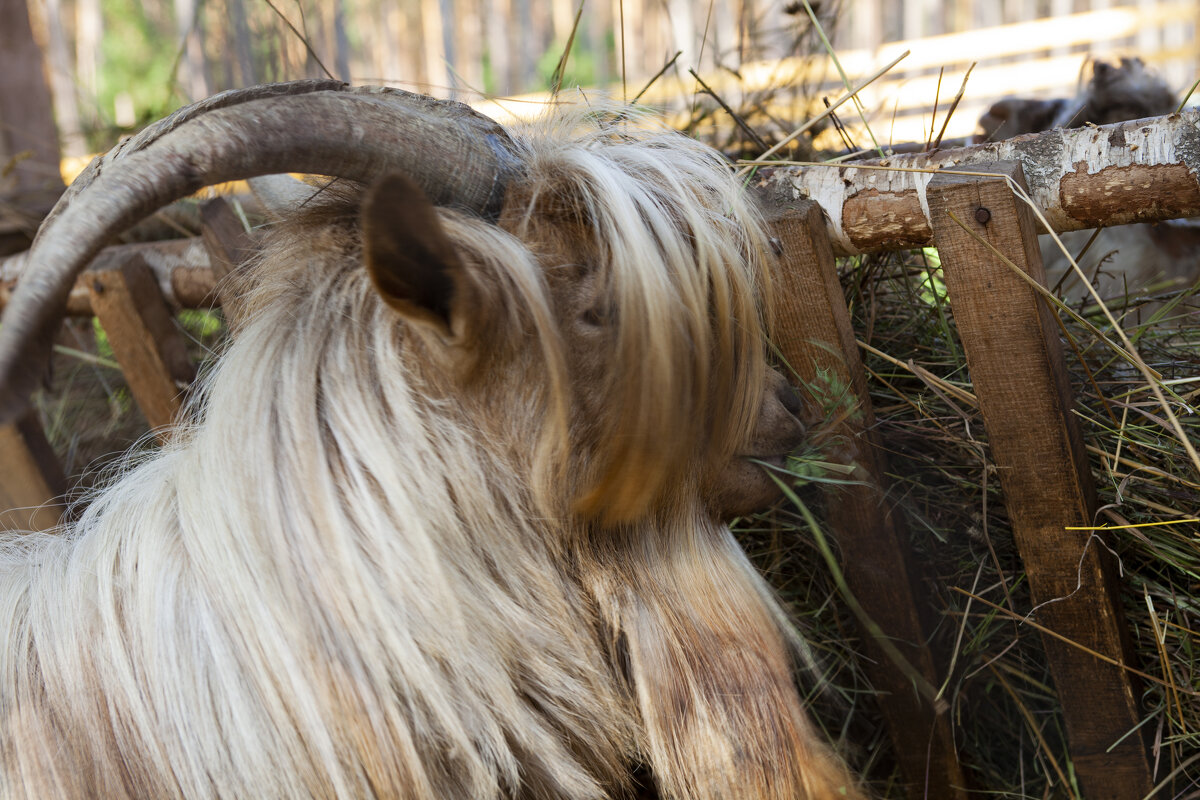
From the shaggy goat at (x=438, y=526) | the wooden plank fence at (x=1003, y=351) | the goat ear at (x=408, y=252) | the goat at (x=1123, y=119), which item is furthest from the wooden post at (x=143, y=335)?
the goat at (x=1123, y=119)

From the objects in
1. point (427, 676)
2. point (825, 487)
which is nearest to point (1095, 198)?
point (825, 487)

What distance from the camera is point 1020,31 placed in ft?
30.0

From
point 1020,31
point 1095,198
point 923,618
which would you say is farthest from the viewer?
point 1020,31

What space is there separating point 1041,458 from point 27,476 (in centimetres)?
254

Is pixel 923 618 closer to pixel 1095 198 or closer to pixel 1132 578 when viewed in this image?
pixel 1132 578

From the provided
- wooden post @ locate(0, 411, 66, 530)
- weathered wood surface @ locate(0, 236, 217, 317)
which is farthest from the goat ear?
wooden post @ locate(0, 411, 66, 530)

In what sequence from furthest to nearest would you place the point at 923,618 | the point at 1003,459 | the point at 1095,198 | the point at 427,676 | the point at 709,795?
the point at 923,618
the point at 1003,459
the point at 1095,198
the point at 709,795
the point at 427,676

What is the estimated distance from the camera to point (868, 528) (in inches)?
74.9

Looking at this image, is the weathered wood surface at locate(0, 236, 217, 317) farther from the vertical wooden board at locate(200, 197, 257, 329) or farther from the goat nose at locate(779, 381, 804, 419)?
the goat nose at locate(779, 381, 804, 419)

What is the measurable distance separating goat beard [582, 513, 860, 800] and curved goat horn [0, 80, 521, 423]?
0.65 metres

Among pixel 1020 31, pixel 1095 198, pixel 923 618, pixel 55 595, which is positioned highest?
pixel 1020 31

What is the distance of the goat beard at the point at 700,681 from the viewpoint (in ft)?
4.73

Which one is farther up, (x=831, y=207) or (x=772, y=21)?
(x=772, y=21)

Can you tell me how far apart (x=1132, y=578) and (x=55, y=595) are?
196cm
